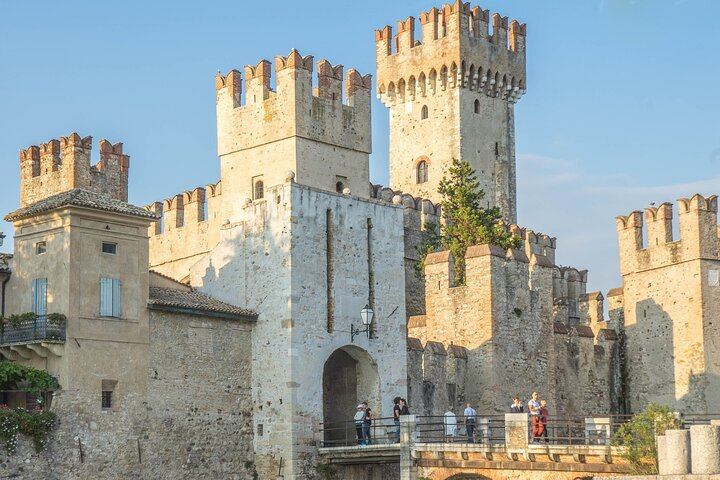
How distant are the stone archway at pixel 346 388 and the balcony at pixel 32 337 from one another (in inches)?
360

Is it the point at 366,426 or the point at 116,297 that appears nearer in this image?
the point at 116,297

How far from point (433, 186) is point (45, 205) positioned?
1276 inches

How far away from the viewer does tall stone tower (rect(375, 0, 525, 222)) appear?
2606 inches

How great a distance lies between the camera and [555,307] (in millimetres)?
53906

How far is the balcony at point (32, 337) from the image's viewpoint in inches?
1340

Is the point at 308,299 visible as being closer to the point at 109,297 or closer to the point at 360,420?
the point at 360,420

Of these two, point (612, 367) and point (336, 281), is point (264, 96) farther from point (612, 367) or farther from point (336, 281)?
point (612, 367)

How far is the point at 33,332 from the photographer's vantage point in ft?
113

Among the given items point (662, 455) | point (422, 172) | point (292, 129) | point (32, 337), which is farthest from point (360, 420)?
point (422, 172)

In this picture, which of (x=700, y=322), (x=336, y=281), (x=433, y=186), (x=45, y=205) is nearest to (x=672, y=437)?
(x=336, y=281)

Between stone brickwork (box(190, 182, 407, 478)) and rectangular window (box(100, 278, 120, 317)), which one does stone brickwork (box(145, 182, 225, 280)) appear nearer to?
stone brickwork (box(190, 182, 407, 478))

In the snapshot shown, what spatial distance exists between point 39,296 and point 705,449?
1678 centimetres

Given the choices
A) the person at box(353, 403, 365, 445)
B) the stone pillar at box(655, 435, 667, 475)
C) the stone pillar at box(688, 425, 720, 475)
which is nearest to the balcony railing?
the person at box(353, 403, 365, 445)

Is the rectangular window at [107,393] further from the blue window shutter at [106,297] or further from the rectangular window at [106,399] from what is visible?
the blue window shutter at [106,297]
